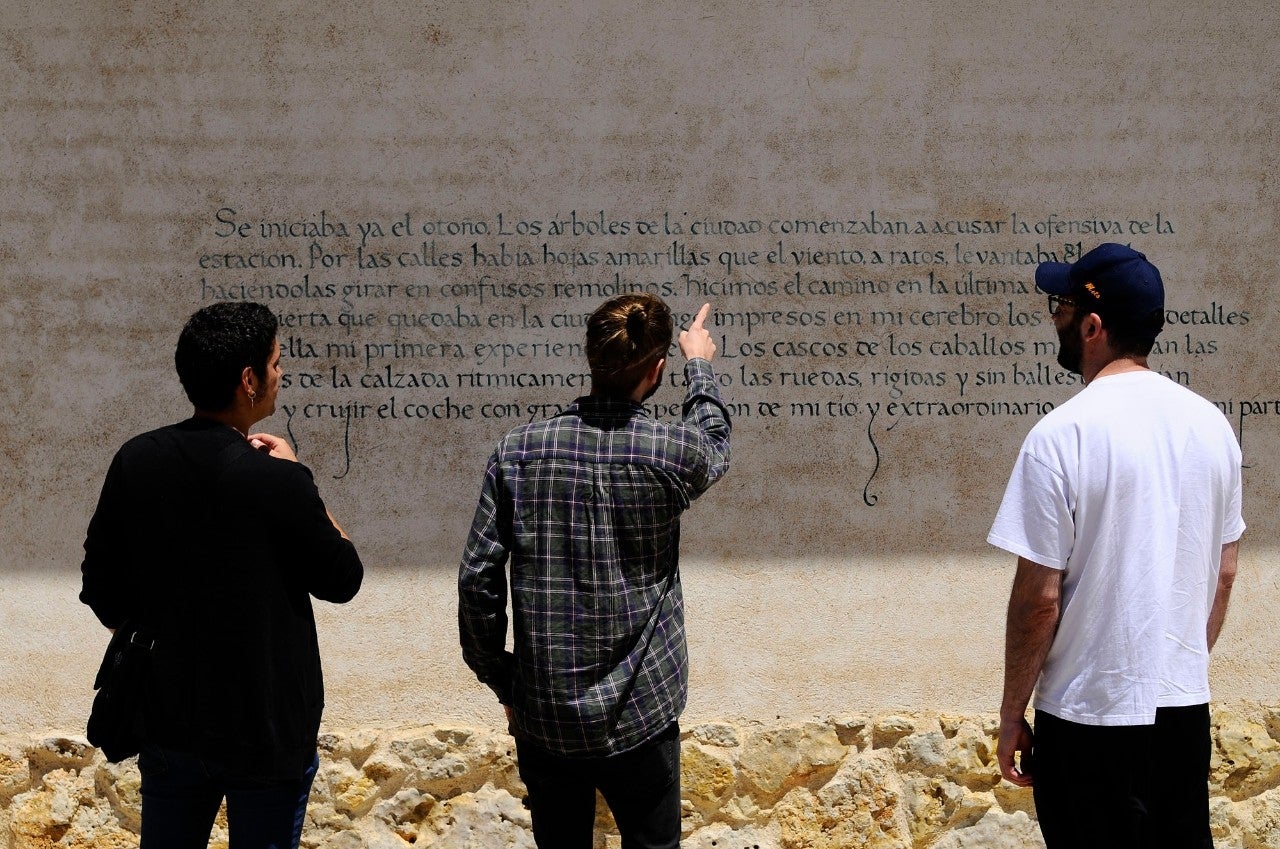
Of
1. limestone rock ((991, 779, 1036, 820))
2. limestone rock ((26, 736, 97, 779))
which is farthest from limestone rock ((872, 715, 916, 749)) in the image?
limestone rock ((26, 736, 97, 779))

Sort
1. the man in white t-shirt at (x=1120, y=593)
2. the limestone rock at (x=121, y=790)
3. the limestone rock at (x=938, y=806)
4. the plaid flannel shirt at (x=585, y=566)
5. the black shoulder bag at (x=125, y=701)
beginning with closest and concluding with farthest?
the man in white t-shirt at (x=1120, y=593)
the black shoulder bag at (x=125, y=701)
the plaid flannel shirt at (x=585, y=566)
the limestone rock at (x=121, y=790)
the limestone rock at (x=938, y=806)

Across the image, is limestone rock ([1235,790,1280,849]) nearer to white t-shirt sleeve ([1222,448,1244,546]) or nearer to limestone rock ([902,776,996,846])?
limestone rock ([902,776,996,846])

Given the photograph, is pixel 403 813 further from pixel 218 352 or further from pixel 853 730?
pixel 218 352

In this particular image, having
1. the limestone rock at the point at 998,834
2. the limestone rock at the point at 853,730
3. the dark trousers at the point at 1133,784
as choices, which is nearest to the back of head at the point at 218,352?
the dark trousers at the point at 1133,784

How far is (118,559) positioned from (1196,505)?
2.07 m

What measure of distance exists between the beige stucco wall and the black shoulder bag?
1.63m

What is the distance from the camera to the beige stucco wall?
3998 millimetres

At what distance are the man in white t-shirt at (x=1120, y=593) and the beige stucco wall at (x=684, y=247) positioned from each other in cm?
172

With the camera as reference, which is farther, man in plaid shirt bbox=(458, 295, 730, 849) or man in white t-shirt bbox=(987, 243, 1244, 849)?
man in plaid shirt bbox=(458, 295, 730, 849)

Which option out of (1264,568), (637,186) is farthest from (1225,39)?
(637,186)

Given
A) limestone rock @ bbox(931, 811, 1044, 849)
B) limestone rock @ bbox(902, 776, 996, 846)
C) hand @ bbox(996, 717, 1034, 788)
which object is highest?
hand @ bbox(996, 717, 1034, 788)

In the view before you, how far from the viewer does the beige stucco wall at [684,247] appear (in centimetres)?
400

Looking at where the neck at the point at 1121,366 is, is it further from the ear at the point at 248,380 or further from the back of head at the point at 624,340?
the ear at the point at 248,380

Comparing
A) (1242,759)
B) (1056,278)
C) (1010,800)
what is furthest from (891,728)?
(1056,278)
